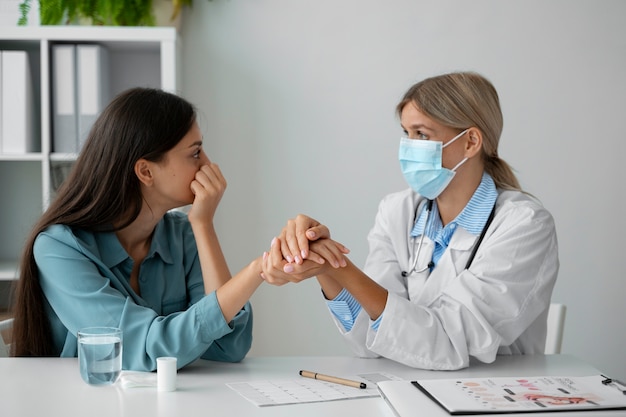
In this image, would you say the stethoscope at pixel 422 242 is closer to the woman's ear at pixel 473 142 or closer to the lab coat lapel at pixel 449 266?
the lab coat lapel at pixel 449 266

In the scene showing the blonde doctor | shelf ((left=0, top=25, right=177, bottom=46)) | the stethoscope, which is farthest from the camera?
shelf ((left=0, top=25, right=177, bottom=46))

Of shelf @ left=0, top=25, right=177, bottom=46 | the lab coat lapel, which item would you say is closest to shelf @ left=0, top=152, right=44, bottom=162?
shelf @ left=0, top=25, right=177, bottom=46

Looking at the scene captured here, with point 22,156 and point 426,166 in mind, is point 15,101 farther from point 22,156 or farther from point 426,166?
A: point 426,166

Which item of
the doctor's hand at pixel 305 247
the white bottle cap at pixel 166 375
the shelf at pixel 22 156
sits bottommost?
the white bottle cap at pixel 166 375

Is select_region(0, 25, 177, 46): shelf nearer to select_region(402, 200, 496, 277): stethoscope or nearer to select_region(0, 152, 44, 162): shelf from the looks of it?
select_region(0, 152, 44, 162): shelf

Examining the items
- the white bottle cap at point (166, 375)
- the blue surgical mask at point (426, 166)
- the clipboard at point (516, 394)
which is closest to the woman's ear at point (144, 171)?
the white bottle cap at point (166, 375)

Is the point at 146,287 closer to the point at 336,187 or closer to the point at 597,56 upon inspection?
the point at 336,187

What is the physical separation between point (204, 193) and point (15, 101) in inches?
48.8

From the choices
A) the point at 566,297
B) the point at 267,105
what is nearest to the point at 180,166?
Result: the point at 267,105

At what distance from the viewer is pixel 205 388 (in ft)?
5.06

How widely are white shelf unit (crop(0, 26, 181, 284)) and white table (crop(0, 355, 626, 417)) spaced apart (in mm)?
1161

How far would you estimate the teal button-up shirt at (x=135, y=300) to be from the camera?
165 cm

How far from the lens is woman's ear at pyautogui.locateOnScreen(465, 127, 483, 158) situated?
212cm

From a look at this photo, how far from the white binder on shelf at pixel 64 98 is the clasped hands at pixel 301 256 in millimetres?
1348
